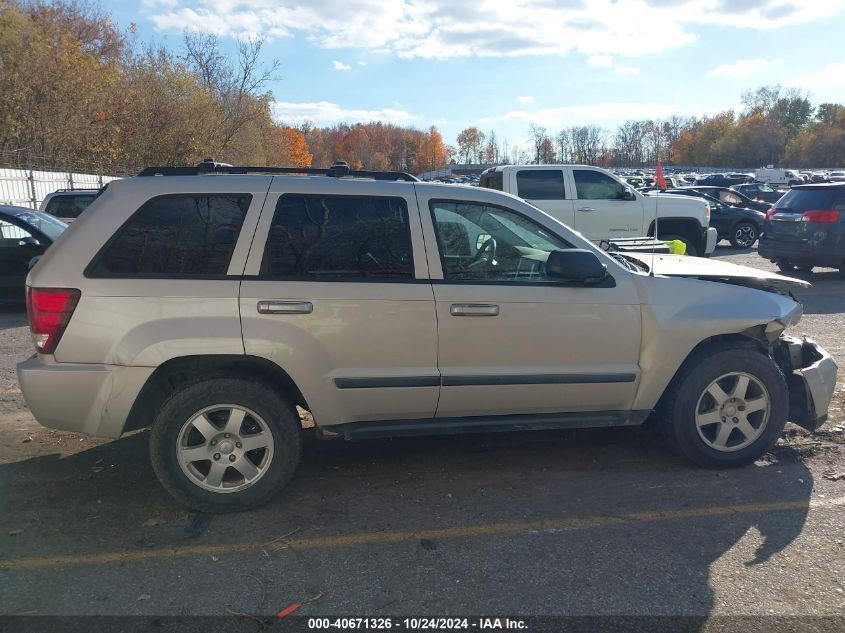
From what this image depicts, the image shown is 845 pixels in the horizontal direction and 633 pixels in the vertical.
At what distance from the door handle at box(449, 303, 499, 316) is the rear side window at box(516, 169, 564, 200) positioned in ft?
27.9

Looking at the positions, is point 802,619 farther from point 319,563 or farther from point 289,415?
point 289,415

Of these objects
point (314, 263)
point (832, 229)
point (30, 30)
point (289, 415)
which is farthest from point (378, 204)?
point (30, 30)

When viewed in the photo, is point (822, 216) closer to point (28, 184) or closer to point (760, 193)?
point (28, 184)

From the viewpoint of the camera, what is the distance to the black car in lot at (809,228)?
476 inches

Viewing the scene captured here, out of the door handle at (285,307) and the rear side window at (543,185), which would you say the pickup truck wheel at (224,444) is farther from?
the rear side window at (543,185)

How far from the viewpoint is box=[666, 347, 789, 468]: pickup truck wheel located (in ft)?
14.1

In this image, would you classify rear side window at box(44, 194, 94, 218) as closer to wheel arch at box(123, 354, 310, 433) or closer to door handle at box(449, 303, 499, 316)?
wheel arch at box(123, 354, 310, 433)

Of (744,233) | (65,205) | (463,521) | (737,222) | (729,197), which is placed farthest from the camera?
(729,197)

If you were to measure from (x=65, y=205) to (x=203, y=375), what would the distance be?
38.7 feet

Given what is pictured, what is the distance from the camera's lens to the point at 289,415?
389 cm

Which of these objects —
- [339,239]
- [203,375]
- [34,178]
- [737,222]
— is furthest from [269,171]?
[34,178]

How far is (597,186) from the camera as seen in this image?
40.1 ft

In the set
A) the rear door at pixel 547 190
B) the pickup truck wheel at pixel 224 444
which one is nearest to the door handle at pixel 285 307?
the pickup truck wheel at pixel 224 444

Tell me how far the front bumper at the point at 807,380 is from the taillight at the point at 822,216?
8.82 meters
